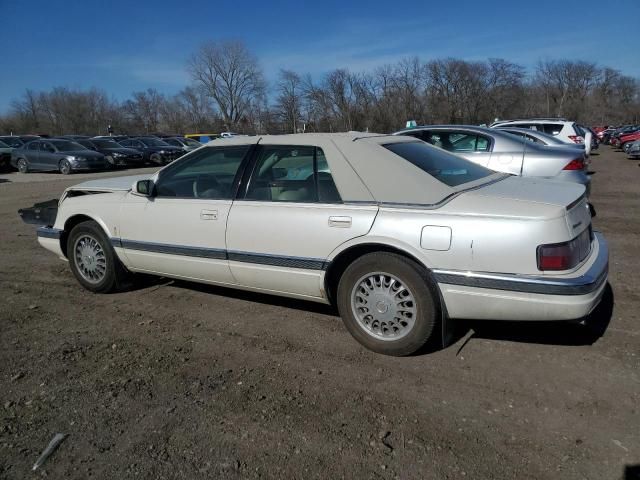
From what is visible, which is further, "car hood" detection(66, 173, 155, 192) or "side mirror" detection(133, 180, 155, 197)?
"car hood" detection(66, 173, 155, 192)

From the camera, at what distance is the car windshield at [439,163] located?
3.59 meters

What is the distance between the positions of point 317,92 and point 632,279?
154ft

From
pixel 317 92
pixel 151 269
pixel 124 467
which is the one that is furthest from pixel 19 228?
pixel 317 92

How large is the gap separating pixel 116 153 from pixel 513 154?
20693 mm

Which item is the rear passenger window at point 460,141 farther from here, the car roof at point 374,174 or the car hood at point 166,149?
the car hood at point 166,149

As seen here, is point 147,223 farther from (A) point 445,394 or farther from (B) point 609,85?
(B) point 609,85

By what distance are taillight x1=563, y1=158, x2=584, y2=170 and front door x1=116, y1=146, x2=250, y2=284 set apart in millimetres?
5265

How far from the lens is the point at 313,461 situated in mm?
2408

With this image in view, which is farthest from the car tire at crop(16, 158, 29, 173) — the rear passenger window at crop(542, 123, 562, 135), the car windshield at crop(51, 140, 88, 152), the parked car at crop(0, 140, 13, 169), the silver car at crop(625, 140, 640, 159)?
the silver car at crop(625, 140, 640, 159)

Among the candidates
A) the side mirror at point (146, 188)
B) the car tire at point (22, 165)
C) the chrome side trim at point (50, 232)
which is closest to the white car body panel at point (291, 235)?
the side mirror at point (146, 188)

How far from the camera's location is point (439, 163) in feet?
12.6

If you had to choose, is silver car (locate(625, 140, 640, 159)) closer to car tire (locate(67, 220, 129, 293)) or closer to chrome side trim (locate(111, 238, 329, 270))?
chrome side trim (locate(111, 238, 329, 270))

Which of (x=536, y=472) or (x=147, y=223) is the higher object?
(x=147, y=223)

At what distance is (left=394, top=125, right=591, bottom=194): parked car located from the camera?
7180mm
